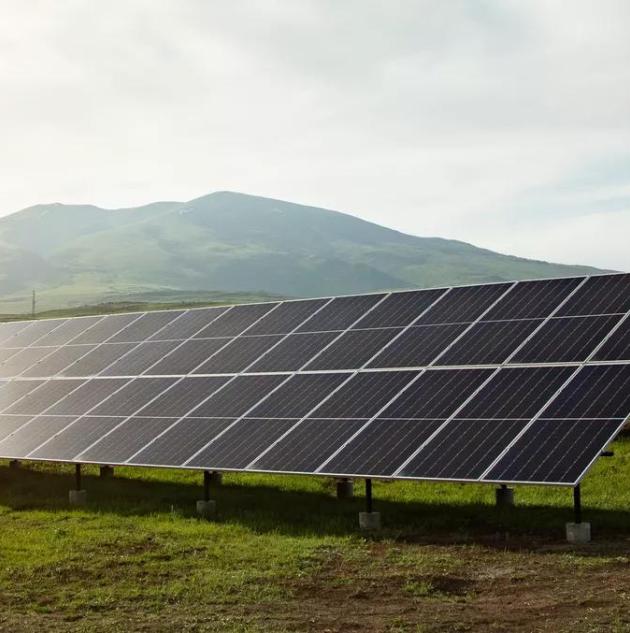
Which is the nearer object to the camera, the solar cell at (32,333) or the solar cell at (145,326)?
the solar cell at (145,326)

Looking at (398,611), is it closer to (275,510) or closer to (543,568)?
(543,568)

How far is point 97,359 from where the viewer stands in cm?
3225

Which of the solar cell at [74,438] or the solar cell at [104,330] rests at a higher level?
the solar cell at [104,330]

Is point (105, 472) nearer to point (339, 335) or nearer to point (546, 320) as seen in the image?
point (339, 335)

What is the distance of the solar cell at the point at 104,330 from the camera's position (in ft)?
114

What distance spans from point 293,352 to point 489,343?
19.1ft

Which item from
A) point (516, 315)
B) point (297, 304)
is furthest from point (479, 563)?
point (297, 304)

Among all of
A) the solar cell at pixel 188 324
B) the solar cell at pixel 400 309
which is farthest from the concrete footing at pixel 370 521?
the solar cell at pixel 188 324

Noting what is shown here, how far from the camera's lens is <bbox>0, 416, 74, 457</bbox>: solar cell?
2683 centimetres

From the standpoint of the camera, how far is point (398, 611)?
1424 centimetres

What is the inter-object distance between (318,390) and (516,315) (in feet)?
17.3

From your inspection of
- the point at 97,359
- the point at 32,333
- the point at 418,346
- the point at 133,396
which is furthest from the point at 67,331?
the point at 418,346

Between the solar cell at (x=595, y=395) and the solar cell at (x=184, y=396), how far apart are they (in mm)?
9897

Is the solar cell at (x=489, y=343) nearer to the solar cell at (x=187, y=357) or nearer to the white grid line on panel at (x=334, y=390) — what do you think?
the white grid line on panel at (x=334, y=390)
